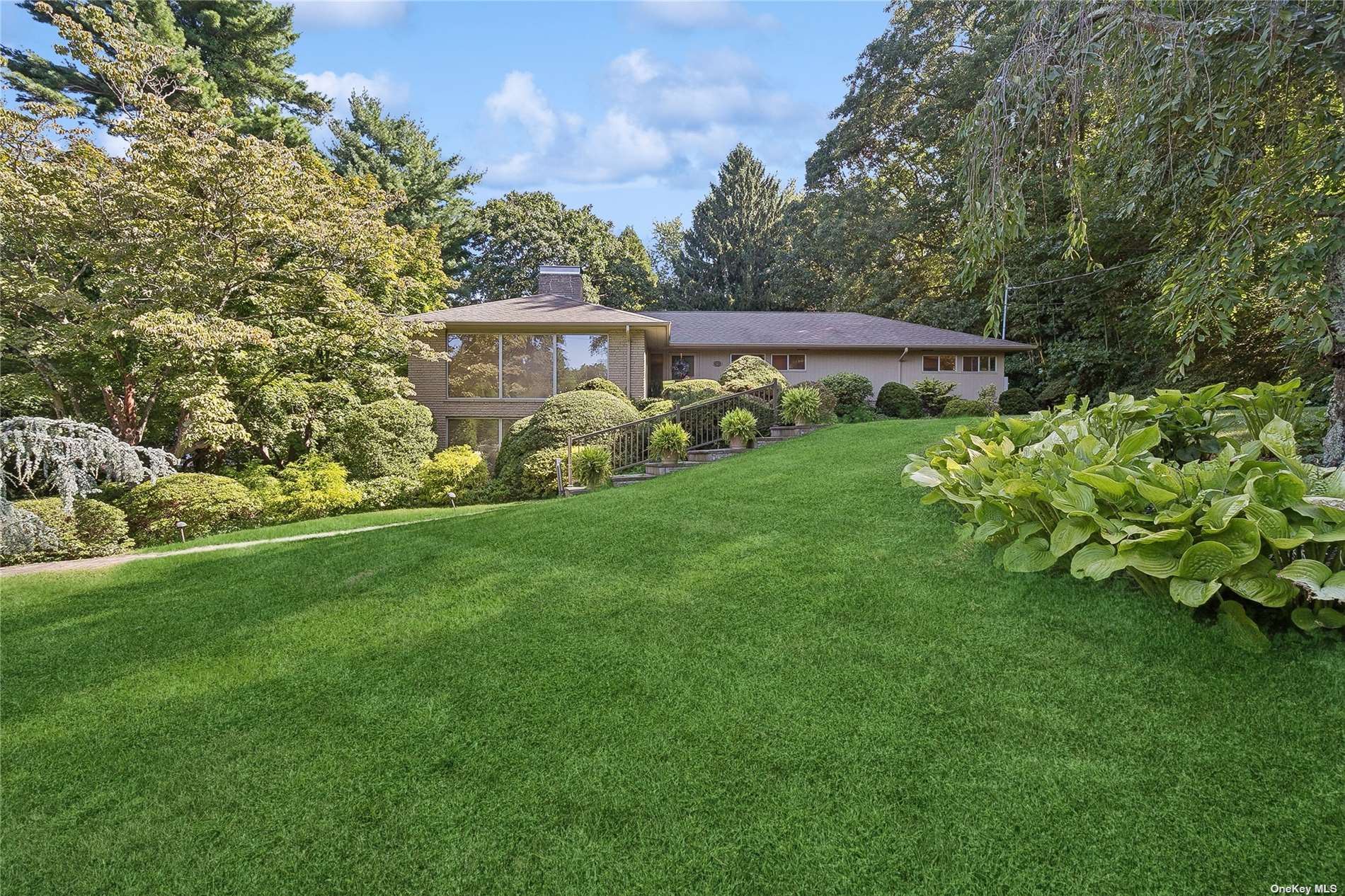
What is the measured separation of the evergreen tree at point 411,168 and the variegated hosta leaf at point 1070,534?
2549 centimetres

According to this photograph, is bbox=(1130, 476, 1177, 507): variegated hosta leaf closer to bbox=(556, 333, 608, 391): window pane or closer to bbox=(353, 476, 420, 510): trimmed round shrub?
bbox=(353, 476, 420, 510): trimmed round shrub

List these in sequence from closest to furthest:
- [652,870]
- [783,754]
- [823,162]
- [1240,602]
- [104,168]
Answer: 1. [652,870]
2. [783,754]
3. [1240,602]
4. [104,168]
5. [823,162]

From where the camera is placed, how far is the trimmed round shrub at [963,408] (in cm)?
1522

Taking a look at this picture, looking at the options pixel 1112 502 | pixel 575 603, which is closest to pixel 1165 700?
pixel 1112 502

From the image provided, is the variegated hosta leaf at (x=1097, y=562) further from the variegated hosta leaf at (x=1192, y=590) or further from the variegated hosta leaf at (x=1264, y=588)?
the variegated hosta leaf at (x=1264, y=588)

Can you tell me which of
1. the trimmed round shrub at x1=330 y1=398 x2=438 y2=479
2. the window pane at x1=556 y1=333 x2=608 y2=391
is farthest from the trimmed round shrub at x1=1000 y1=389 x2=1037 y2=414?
the trimmed round shrub at x1=330 y1=398 x2=438 y2=479

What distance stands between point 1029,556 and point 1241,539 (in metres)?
0.93

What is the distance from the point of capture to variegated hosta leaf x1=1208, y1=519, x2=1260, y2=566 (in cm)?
221

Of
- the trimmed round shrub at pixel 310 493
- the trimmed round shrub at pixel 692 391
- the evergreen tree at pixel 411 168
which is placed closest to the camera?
the trimmed round shrub at pixel 310 493

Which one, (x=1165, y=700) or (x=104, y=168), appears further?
(x=104, y=168)

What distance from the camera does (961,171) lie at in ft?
13.2

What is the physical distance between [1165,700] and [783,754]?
1.48m

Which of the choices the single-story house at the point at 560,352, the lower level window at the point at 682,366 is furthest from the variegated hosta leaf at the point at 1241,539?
the lower level window at the point at 682,366

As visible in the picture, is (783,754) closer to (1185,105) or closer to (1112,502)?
(1112,502)
